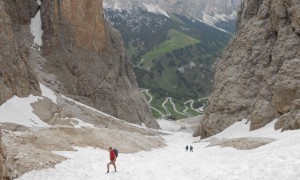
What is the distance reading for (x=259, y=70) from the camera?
81.8 metres

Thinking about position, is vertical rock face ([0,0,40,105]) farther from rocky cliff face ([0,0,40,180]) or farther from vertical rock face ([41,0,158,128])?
vertical rock face ([41,0,158,128])

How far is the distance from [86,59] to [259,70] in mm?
47283

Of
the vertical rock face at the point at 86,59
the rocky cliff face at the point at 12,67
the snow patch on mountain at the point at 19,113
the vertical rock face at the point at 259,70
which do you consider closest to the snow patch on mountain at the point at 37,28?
the vertical rock face at the point at 86,59

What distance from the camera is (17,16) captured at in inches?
3947

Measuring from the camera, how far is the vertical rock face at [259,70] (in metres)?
68.2

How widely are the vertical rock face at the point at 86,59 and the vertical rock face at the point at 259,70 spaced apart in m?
28.7

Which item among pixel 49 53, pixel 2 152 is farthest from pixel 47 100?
pixel 2 152

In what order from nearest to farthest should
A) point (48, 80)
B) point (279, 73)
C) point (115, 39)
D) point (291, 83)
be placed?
point (291, 83), point (279, 73), point (48, 80), point (115, 39)

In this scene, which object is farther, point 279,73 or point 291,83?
point 279,73

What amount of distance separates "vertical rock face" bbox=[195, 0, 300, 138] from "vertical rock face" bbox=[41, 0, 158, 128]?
28658mm

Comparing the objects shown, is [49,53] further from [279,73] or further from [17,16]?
[279,73]

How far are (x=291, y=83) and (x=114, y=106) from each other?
54175 millimetres

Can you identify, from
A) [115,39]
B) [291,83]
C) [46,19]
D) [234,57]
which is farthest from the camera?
[115,39]

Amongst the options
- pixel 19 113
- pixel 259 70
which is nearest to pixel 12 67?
pixel 19 113
